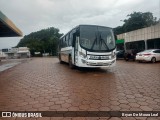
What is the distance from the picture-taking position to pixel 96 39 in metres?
10.3

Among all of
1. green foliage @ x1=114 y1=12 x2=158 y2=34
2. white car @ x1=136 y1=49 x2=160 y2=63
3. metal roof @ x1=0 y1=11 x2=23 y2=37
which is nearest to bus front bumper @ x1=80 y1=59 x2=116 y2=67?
white car @ x1=136 y1=49 x2=160 y2=63

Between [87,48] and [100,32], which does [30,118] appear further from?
[100,32]

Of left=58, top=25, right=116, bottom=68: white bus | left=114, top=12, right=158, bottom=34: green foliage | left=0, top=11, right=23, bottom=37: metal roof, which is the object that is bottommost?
left=58, top=25, right=116, bottom=68: white bus

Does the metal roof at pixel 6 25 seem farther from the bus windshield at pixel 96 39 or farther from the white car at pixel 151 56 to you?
the white car at pixel 151 56

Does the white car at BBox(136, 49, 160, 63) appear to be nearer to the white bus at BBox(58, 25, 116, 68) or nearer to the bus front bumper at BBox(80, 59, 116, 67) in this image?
the white bus at BBox(58, 25, 116, 68)

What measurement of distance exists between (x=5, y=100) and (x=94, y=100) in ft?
9.81

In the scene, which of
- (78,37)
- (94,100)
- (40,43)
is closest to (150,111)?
(94,100)

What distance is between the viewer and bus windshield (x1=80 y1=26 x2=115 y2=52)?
1016 centimetres

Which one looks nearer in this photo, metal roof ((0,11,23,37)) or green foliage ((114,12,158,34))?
metal roof ((0,11,23,37))

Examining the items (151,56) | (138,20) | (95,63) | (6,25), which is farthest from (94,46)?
(138,20)

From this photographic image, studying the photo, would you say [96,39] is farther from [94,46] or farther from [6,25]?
[6,25]

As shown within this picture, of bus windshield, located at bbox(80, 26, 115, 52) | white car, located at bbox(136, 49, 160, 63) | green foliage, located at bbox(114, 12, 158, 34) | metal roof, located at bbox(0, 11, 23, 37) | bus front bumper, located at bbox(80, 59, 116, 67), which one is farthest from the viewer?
green foliage, located at bbox(114, 12, 158, 34)

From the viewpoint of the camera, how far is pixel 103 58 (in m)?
10.1

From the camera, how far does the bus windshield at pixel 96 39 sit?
1016 cm
